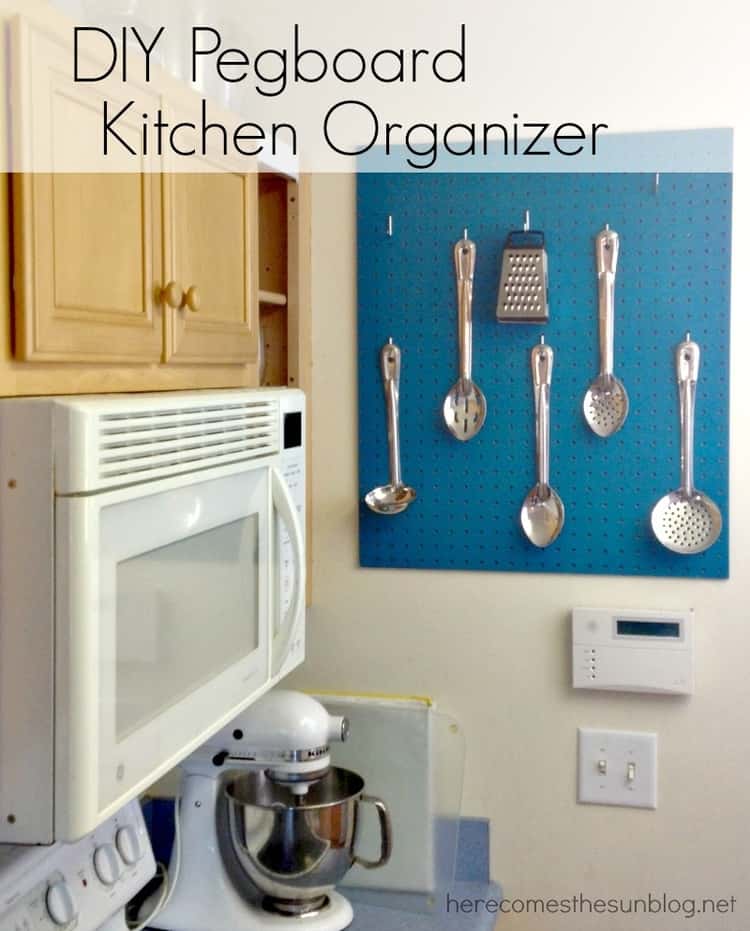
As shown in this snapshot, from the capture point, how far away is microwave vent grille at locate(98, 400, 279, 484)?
1.13 metres

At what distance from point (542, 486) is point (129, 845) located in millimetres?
893

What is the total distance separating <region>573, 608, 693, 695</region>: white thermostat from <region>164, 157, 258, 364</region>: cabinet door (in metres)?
0.73

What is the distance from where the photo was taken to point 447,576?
2.16 metres

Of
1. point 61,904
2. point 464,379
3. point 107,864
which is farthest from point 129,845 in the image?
point 464,379

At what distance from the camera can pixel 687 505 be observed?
204 centimetres

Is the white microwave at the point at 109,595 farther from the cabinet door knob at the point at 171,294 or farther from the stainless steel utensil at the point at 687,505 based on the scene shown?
the stainless steel utensil at the point at 687,505

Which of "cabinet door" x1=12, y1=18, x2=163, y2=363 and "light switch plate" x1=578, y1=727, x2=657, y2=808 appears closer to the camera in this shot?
"cabinet door" x1=12, y1=18, x2=163, y2=363

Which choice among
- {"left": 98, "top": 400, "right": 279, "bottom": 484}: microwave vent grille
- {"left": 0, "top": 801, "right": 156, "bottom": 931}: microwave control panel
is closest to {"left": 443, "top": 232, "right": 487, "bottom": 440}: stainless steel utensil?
{"left": 98, "top": 400, "right": 279, "bottom": 484}: microwave vent grille

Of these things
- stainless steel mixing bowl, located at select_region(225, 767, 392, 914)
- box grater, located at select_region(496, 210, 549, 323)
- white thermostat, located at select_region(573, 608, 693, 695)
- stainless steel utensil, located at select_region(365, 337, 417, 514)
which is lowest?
stainless steel mixing bowl, located at select_region(225, 767, 392, 914)

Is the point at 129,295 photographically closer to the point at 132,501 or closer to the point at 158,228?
the point at 158,228

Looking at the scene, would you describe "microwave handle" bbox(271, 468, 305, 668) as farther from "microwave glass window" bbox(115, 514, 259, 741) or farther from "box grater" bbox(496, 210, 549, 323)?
"box grater" bbox(496, 210, 549, 323)

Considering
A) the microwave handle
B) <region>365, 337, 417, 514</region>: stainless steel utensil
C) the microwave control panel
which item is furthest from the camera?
<region>365, 337, 417, 514</region>: stainless steel utensil

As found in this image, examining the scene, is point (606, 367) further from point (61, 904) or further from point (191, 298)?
point (61, 904)

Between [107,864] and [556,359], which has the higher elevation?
[556,359]
